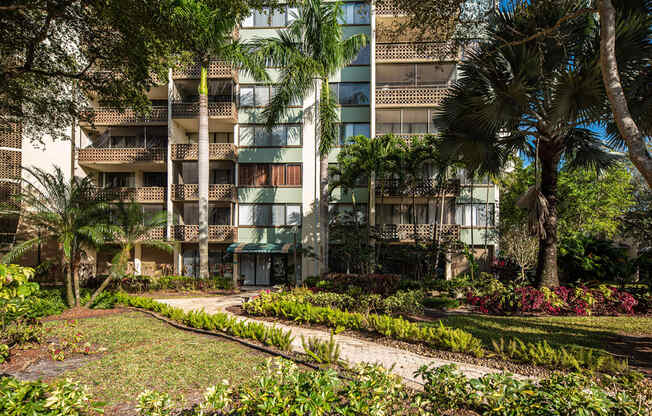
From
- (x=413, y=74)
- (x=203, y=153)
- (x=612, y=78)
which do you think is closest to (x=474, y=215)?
(x=413, y=74)

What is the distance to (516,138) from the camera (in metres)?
12.1

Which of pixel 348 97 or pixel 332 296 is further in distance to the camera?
pixel 348 97

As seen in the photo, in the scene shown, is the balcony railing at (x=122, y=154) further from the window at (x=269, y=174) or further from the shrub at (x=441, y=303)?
the shrub at (x=441, y=303)

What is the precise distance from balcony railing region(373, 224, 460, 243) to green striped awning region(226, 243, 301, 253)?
5507 millimetres

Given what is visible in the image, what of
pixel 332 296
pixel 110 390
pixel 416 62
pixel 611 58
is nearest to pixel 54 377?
pixel 110 390

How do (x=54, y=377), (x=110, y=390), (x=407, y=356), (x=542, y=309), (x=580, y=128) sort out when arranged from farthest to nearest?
(x=580, y=128)
(x=542, y=309)
(x=407, y=356)
(x=54, y=377)
(x=110, y=390)

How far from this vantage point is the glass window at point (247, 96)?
2225 cm

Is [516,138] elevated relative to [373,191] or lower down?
elevated

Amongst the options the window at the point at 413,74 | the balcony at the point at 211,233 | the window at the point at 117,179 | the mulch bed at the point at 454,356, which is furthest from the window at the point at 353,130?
the window at the point at 117,179

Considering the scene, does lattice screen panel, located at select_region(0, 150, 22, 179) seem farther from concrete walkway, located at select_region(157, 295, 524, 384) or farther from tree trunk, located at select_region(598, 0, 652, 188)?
tree trunk, located at select_region(598, 0, 652, 188)

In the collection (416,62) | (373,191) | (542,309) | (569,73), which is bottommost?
(542,309)

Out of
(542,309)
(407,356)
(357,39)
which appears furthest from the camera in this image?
(357,39)

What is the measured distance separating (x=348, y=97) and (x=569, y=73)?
14.6 metres

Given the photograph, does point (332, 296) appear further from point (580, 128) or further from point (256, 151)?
point (256, 151)
